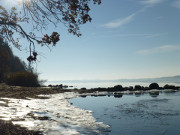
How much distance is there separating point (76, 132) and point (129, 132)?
6.40 feet

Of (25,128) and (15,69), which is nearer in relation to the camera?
(25,128)

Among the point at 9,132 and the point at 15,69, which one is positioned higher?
the point at 15,69

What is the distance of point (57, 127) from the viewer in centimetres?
676

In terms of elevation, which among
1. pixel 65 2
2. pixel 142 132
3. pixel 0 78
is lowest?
pixel 142 132

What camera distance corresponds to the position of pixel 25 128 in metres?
6.16

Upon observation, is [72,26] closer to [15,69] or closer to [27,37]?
[27,37]

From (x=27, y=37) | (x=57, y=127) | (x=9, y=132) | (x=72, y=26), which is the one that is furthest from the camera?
(x=27, y=37)

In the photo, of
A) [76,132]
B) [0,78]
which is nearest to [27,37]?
[76,132]

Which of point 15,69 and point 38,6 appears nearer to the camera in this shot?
point 38,6

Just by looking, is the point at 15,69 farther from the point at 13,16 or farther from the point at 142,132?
the point at 142,132

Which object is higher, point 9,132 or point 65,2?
point 65,2

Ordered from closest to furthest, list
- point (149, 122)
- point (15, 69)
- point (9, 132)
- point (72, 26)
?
1. point (9, 132)
2. point (149, 122)
3. point (72, 26)
4. point (15, 69)

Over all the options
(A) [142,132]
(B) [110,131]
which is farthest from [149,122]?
(B) [110,131]

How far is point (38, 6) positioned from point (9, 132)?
6.38 meters
